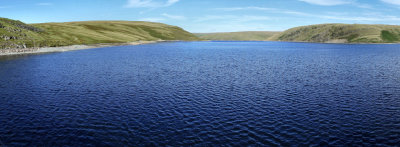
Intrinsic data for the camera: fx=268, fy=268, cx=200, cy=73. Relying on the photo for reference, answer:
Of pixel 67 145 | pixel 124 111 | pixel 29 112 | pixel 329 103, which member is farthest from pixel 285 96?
pixel 29 112

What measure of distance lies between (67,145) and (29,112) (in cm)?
1426

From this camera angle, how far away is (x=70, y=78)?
2457 inches

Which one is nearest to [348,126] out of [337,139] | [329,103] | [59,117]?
[337,139]

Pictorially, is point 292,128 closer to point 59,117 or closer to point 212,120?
point 212,120

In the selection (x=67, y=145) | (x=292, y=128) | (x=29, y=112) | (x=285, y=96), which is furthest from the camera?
(x=285, y=96)

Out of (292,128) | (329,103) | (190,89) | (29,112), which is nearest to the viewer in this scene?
(292,128)

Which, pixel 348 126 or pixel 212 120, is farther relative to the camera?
pixel 212 120

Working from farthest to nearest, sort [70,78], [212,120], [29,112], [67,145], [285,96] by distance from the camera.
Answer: [70,78]
[285,96]
[29,112]
[212,120]
[67,145]

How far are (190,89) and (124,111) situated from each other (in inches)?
640

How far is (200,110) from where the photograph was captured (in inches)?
1428

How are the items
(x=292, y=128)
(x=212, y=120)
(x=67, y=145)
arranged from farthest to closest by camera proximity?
1. (x=212, y=120)
2. (x=292, y=128)
3. (x=67, y=145)

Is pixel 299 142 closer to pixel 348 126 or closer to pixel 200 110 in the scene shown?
pixel 348 126

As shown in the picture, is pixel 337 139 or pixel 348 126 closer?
pixel 337 139

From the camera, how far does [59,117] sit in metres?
33.5
